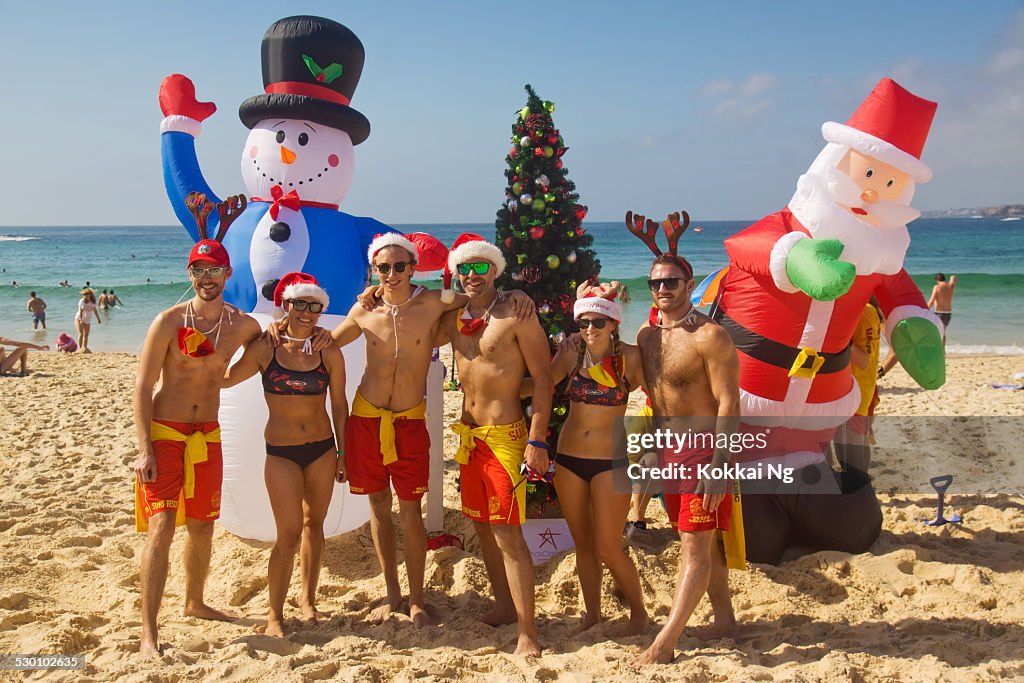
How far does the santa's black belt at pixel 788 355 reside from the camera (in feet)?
15.6

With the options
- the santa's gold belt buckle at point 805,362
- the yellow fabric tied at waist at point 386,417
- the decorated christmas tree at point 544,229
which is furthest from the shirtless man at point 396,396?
the santa's gold belt buckle at point 805,362

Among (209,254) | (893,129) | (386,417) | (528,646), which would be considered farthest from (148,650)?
(893,129)

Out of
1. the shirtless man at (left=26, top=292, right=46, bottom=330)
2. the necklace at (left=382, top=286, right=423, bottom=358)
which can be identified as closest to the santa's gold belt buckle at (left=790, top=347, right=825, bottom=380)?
the necklace at (left=382, top=286, right=423, bottom=358)

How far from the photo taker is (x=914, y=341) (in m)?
4.93

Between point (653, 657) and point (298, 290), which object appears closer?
point (653, 657)

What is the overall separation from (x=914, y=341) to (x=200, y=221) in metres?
4.50

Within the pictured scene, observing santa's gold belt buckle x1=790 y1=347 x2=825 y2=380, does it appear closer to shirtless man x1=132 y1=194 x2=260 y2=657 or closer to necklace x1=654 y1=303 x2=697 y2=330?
necklace x1=654 y1=303 x2=697 y2=330

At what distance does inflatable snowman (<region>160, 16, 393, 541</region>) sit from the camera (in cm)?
493

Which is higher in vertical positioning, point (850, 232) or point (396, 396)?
point (850, 232)

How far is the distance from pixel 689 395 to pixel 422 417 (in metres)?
1.49

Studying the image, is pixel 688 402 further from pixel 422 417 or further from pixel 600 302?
pixel 422 417

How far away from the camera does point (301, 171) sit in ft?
16.9

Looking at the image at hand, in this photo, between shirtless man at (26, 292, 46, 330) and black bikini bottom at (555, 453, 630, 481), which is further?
shirtless man at (26, 292, 46, 330)

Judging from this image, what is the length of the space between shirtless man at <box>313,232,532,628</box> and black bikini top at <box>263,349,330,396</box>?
0.80ft
